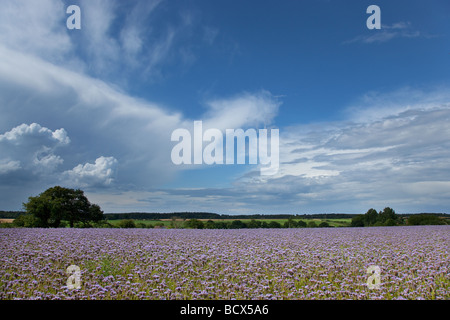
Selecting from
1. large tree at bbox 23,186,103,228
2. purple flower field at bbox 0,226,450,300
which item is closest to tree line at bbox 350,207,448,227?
purple flower field at bbox 0,226,450,300

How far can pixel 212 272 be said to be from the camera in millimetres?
7336

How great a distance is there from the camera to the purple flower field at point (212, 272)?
236 inches

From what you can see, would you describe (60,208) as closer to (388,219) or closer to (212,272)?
(212,272)

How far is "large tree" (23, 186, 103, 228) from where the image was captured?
1029 inches

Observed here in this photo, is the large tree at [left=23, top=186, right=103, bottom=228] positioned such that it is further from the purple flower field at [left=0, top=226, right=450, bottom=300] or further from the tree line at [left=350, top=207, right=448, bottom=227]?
the tree line at [left=350, top=207, right=448, bottom=227]

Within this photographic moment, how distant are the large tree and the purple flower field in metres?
16.7

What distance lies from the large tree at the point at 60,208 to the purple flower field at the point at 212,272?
1674cm

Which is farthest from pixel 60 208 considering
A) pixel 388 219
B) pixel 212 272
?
pixel 388 219

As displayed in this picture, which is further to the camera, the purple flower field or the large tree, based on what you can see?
the large tree

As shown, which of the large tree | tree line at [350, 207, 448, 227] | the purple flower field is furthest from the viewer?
tree line at [350, 207, 448, 227]

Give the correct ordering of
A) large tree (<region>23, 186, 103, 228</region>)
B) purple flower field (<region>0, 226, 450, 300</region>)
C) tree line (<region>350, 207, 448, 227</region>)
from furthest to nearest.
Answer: tree line (<region>350, 207, 448, 227</region>), large tree (<region>23, 186, 103, 228</region>), purple flower field (<region>0, 226, 450, 300</region>)

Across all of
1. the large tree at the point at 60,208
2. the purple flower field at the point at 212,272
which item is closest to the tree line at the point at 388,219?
the purple flower field at the point at 212,272

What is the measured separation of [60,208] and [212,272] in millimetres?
23231
